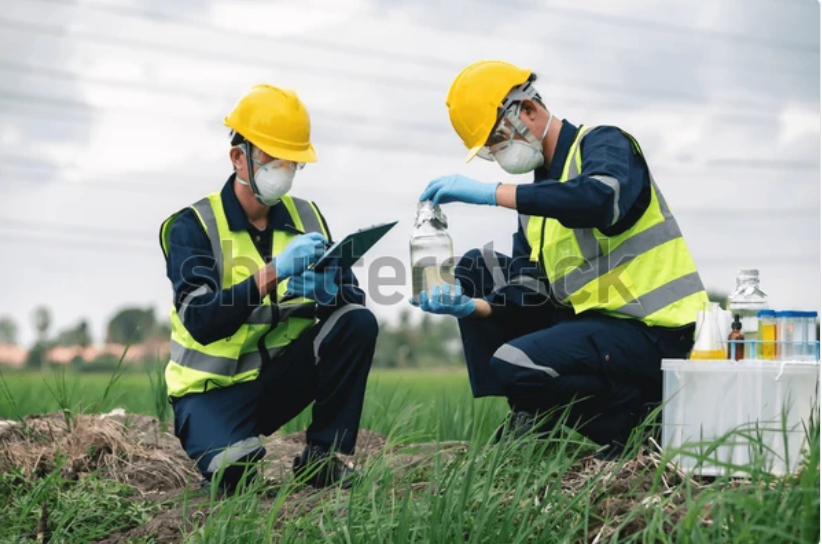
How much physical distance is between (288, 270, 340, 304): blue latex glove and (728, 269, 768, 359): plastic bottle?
5.85 feet

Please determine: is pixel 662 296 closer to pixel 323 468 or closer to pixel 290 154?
pixel 323 468

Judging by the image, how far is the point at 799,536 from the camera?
9.37 feet

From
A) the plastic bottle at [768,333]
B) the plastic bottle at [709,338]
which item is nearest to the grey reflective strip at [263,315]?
the plastic bottle at [709,338]

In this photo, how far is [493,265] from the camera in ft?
17.4

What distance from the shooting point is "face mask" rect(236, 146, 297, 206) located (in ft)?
16.0

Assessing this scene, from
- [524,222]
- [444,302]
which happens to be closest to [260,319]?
[444,302]

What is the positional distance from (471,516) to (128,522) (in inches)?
70.9

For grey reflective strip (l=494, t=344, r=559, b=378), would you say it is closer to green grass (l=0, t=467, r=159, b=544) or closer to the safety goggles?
the safety goggles

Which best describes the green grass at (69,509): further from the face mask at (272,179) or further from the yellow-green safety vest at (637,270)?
the yellow-green safety vest at (637,270)

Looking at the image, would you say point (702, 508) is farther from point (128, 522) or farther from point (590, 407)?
point (128, 522)

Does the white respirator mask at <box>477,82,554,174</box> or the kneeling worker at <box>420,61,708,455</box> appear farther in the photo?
the white respirator mask at <box>477,82,554,174</box>

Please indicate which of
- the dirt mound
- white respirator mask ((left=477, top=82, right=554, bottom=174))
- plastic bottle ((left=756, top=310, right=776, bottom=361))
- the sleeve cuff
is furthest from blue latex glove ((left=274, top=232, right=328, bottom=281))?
plastic bottle ((left=756, top=310, right=776, bottom=361))

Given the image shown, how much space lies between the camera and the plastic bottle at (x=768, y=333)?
4.01 metres

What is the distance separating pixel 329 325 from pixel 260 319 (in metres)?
0.33
